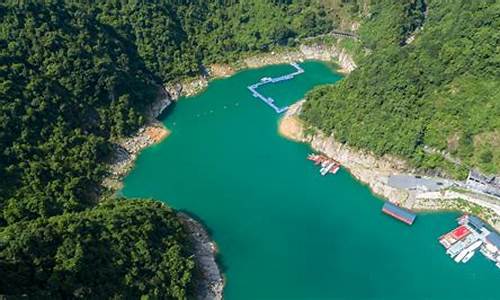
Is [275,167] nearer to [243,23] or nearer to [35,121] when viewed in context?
[35,121]

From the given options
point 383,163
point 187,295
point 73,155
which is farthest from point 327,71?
point 187,295

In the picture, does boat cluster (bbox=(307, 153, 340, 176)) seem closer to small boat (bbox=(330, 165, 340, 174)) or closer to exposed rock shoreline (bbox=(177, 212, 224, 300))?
small boat (bbox=(330, 165, 340, 174))

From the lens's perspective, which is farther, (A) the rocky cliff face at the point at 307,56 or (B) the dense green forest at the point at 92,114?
(A) the rocky cliff face at the point at 307,56

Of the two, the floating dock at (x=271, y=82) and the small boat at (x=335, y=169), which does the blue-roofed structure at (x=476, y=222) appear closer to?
the small boat at (x=335, y=169)

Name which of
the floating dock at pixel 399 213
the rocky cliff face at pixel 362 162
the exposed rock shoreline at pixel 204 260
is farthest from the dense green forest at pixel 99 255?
the rocky cliff face at pixel 362 162

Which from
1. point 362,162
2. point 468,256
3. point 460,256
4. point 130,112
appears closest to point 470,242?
point 468,256

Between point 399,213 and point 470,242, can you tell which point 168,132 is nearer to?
point 399,213
